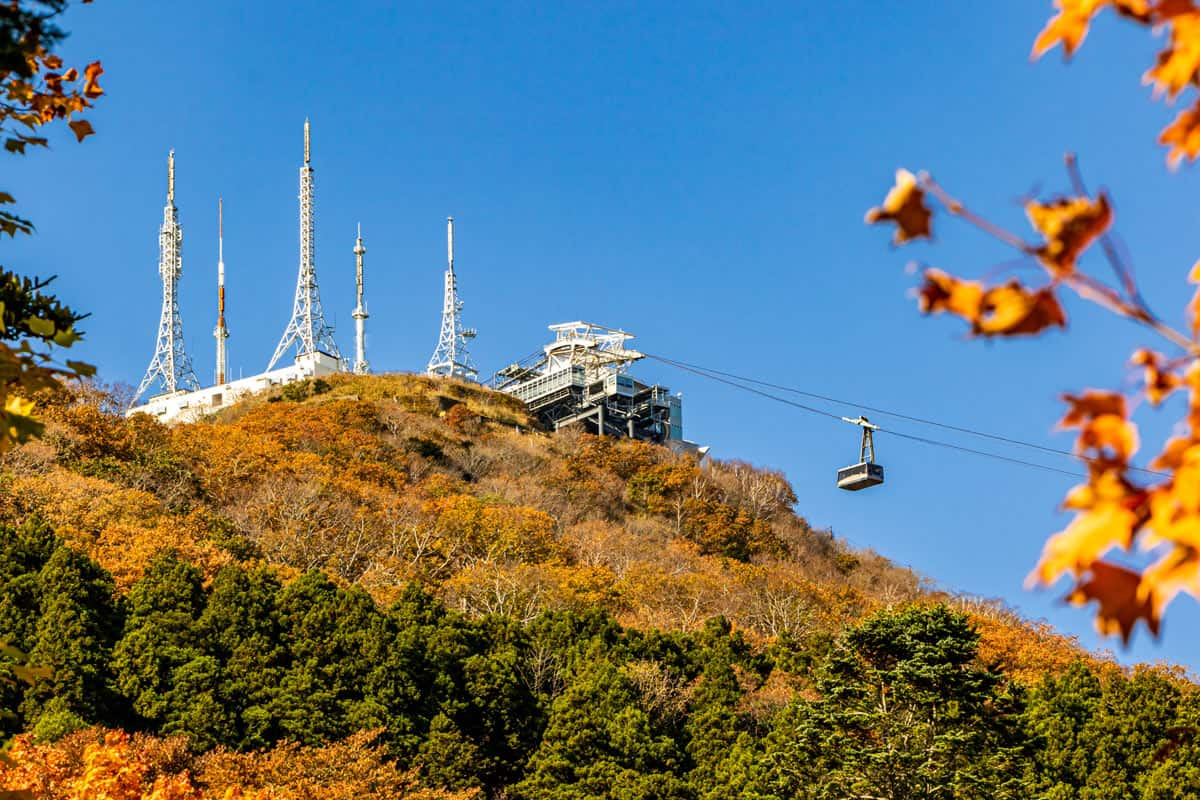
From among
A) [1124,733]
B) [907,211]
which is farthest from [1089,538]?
[1124,733]

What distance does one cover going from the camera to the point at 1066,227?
6.12ft

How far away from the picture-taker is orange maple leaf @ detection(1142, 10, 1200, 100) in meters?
1.85

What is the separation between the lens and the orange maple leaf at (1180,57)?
73.0 inches

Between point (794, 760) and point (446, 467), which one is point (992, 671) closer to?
point (794, 760)

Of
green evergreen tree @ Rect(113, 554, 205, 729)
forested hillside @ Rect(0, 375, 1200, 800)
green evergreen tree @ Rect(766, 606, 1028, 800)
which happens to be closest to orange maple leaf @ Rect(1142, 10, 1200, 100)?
forested hillside @ Rect(0, 375, 1200, 800)

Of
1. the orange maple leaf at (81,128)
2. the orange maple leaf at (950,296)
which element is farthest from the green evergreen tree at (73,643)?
the orange maple leaf at (950,296)

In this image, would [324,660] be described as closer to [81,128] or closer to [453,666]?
[453,666]

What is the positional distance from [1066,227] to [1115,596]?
17.2 inches

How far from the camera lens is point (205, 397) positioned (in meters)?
52.2

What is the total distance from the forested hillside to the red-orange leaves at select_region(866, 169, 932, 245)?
14307mm

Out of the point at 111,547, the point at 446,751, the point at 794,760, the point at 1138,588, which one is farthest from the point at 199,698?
A: the point at 1138,588

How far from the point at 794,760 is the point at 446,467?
941 inches

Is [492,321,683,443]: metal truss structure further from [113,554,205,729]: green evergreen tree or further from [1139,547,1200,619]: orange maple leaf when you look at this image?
[1139,547,1200,619]: orange maple leaf

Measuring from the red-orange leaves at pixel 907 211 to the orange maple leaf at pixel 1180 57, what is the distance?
1.02 ft
